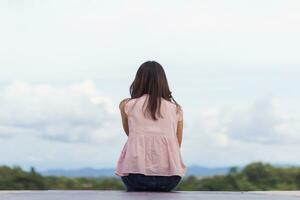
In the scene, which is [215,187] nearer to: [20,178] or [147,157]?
[20,178]

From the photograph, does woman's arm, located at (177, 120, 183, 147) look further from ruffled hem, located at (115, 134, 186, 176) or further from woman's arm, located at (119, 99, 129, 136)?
woman's arm, located at (119, 99, 129, 136)

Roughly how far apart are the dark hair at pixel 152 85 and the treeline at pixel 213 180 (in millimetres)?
7864

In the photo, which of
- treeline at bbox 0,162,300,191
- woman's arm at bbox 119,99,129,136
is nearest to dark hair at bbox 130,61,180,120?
woman's arm at bbox 119,99,129,136

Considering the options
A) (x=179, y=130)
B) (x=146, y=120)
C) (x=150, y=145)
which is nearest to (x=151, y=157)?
(x=150, y=145)

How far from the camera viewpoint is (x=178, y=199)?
850 centimetres

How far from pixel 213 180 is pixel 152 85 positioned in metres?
9.20

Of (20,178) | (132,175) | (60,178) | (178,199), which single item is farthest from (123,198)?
(60,178)

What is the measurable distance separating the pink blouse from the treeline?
25.8ft

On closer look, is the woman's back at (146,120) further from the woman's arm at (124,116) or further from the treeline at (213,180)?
the treeline at (213,180)

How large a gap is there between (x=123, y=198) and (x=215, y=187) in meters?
10.1

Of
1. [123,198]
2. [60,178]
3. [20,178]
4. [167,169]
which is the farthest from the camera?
[60,178]

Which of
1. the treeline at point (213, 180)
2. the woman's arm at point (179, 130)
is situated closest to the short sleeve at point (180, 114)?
the woman's arm at point (179, 130)

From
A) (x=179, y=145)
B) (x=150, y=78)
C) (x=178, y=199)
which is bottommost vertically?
(x=178, y=199)

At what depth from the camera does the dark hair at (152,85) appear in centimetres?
978
